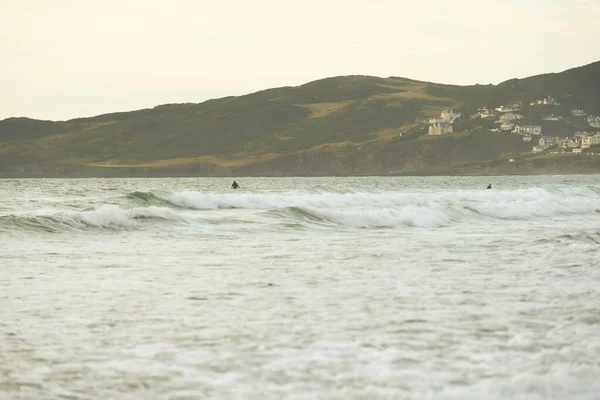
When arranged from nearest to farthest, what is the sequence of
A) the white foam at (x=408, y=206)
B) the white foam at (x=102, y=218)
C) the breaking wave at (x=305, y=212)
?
1. the white foam at (x=102, y=218)
2. the breaking wave at (x=305, y=212)
3. the white foam at (x=408, y=206)

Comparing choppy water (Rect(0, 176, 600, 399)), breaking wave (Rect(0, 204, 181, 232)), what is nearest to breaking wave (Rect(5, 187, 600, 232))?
breaking wave (Rect(0, 204, 181, 232))

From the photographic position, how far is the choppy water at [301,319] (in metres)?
6.52

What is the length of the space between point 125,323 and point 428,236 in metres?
13.1

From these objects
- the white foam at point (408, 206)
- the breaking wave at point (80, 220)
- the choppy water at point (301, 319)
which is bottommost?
the white foam at point (408, 206)

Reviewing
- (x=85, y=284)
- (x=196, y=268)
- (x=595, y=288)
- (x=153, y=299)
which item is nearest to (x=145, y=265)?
(x=196, y=268)

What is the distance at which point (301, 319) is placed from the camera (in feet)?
29.4

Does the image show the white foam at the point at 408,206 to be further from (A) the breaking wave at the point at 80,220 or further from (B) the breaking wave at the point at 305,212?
(A) the breaking wave at the point at 80,220

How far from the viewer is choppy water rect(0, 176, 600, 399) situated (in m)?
6.52

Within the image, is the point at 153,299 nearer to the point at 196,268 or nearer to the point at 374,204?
the point at 196,268

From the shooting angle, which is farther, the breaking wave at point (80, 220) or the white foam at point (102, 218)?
the white foam at point (102, 218)

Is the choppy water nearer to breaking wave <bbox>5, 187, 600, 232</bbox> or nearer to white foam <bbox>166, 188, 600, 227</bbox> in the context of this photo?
breaking wave <bbox>5, 187, 600, 232</bbox>

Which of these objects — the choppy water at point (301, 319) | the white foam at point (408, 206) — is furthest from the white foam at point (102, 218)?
the white foam at point (408, 206)

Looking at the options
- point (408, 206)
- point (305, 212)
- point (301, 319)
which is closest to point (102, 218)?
point (305, 212)

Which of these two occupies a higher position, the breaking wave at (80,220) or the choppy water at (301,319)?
the breaking wave at (80,220)
